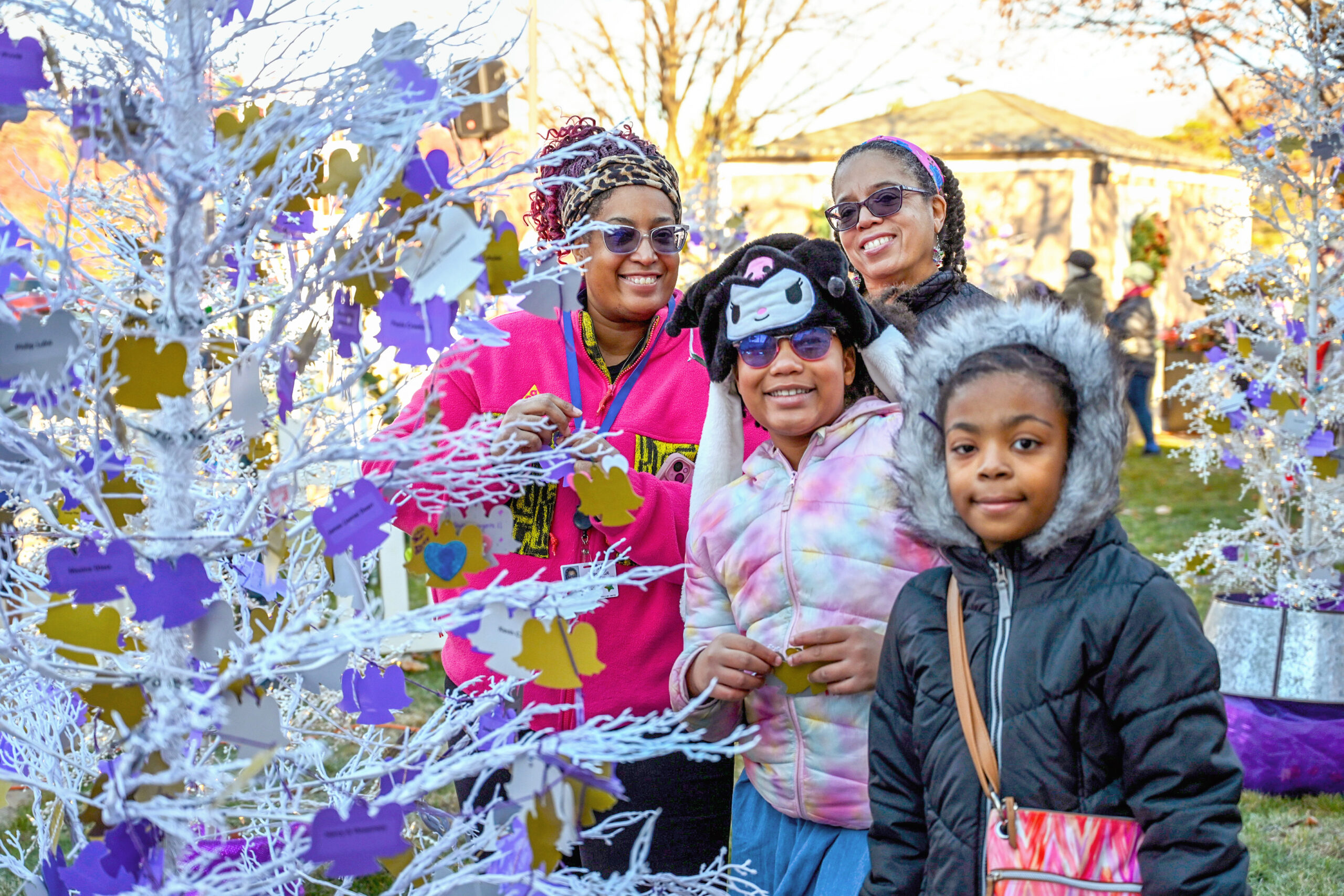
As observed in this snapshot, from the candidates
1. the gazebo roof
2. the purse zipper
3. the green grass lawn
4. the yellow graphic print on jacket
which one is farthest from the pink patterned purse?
the gazebo roof

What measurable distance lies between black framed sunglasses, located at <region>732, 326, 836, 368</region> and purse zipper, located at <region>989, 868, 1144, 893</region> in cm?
87

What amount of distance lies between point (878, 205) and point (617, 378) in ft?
2.64

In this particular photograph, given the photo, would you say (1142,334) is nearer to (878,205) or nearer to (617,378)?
(878,205)

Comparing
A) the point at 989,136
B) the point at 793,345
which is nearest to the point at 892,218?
the point at 793,345

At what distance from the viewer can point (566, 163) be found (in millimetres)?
2348

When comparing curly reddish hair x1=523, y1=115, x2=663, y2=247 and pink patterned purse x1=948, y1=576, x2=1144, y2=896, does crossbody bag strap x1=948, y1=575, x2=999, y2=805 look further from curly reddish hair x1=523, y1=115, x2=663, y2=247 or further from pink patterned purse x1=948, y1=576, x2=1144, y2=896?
curly reddish hair x1=523, y1=115, x2=663, y2=247

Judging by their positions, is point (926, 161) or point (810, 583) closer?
point (810, 583)

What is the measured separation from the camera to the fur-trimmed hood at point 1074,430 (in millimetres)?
1579

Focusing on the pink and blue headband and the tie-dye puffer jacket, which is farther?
the pink and blue headband

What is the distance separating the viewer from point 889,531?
1.89 meters

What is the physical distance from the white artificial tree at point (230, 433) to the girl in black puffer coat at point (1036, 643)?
383 millimetres

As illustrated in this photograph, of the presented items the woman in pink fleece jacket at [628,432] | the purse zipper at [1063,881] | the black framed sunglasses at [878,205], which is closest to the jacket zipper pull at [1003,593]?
the purse zipper at [1063,881]

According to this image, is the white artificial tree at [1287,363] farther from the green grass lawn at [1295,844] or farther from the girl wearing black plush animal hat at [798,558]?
the girl wearing black plush animal hat at [798,558]

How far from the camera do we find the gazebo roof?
19297 mm
